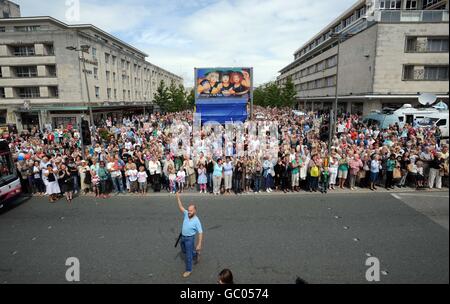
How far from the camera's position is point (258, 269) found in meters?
5.44

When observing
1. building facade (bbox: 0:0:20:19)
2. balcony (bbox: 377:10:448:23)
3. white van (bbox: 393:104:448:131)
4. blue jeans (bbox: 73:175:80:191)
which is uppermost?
building facade (bbox: 0:0:20:19)

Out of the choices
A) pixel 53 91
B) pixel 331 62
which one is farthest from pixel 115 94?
pixel 331 62

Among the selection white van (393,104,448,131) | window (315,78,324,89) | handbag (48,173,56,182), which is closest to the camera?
handbag (48,173,56,182)

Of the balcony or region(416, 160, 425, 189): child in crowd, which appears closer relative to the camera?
region(416, 160, 425, 189): child in crowd

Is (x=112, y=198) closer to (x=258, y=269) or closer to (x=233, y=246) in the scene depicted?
(x=233, y=246)

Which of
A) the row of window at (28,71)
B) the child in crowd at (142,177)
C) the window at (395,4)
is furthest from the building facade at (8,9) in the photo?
the window at (395,4)

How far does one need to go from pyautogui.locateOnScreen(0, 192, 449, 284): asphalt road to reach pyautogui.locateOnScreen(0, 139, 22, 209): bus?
541mm

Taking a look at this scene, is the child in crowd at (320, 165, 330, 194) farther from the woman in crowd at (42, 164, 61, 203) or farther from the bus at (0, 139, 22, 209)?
the bus at (0, 139, 22, 209)

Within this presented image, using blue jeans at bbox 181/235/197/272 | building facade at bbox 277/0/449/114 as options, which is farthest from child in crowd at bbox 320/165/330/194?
building facade at bbox 277/0/449/114

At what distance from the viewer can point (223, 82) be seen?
18922 millimetres

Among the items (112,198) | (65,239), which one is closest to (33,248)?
(65,239)

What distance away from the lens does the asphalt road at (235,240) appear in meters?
5.28

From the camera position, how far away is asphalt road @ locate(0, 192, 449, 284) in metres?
5.28
